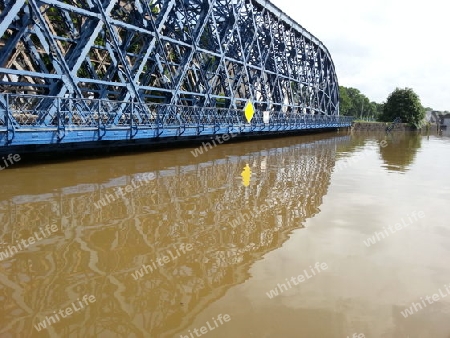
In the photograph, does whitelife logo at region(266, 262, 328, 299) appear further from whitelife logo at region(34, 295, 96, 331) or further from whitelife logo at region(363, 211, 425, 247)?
whitelife logo at region(34, 295, 96, 331)

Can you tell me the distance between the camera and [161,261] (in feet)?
16.6

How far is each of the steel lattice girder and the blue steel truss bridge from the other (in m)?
0.06

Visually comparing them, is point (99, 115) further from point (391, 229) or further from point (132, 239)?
point (391, 229)

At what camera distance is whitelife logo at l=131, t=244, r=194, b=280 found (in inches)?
183

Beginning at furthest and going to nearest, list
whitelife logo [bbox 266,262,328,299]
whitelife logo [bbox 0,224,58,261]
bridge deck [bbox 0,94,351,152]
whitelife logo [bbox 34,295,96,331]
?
1. bridge deck [bbox 0,94,351,152]
2. whitelife logo [bbox 0,224,58,261]
3. whitelife logo [bbox 266,262,328,299]
4. whitelife logo [bbox 34,295,96,331]

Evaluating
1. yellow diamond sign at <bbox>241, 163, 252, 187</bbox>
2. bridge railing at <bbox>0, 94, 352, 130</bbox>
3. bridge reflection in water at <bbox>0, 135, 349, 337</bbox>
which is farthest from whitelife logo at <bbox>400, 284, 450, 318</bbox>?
bridge railing at <bbox>0, 94, 352, 130</bbox>

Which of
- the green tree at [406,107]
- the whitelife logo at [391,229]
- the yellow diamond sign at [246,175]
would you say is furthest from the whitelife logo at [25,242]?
the green tree at [406,107]

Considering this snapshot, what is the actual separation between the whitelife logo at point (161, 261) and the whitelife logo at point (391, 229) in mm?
2912

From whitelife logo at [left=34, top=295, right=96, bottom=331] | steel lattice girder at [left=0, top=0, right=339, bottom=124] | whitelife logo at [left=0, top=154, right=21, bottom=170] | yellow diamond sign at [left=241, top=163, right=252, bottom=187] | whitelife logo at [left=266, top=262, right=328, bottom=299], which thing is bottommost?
whitelife logo at [left=266, top=262, right=328, bottom=299]

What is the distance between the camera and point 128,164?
1328 centimetres

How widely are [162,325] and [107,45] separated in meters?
17.4

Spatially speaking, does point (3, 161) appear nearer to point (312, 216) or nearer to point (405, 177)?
point (312, 216)

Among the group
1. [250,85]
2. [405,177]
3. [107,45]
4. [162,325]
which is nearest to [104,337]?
[162,325]

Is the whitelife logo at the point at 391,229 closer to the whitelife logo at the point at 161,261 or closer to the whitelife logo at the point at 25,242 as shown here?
the whitelife logo at the point at 161,261
